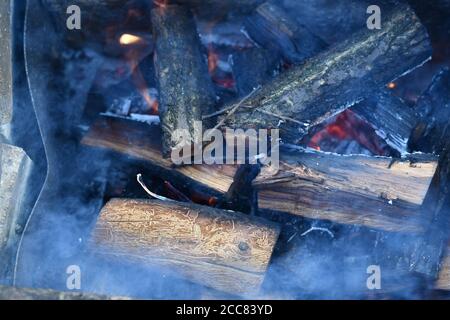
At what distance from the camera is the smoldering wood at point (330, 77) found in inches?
93.7

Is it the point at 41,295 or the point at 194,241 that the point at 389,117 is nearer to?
the point at 194,241

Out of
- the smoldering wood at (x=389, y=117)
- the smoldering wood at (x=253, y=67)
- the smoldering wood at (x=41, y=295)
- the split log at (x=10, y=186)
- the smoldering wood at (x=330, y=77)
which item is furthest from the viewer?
the smoldering wood at (x=253, y=67)

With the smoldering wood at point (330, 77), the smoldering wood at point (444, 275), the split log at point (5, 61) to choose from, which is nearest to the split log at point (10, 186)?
the split log at point (5, 61)

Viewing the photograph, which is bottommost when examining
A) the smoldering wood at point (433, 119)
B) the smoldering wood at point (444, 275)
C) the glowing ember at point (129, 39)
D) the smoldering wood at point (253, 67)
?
the smoldering wood at point (444, 275)

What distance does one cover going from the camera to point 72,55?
276 centimetres

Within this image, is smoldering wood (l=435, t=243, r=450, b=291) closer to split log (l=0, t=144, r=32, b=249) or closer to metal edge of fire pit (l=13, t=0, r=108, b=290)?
metal edge of fire pit (l=13, t=0, r=108, b=290)

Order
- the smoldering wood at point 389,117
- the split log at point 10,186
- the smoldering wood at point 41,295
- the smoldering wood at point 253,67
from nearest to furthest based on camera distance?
the smoldering wood at point 41,295 < the split log at point 10,186 < the smoldering wood at point 389,117 < the smoldering wood at point 253,67

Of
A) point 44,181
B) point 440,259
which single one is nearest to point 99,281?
point 44,181

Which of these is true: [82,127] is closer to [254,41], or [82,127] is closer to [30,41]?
[30,41]

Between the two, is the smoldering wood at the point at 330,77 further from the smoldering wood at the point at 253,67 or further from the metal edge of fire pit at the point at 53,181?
the metal edge of fire pit at the point at 53,181

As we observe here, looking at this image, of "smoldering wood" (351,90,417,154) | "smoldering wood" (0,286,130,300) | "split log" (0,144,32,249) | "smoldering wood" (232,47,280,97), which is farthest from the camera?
"smoldering wood" (232,47,280,97)

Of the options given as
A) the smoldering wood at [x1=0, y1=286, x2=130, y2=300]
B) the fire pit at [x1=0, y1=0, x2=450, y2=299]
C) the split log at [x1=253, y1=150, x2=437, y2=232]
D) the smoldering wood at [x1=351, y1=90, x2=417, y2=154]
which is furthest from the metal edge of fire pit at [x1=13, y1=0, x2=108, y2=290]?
the smoldering wood at [x1=351, y1=90, x2=417, y2=154]

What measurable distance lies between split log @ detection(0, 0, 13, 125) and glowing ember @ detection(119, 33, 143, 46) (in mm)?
677

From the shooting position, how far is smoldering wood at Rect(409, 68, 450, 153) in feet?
8.42
